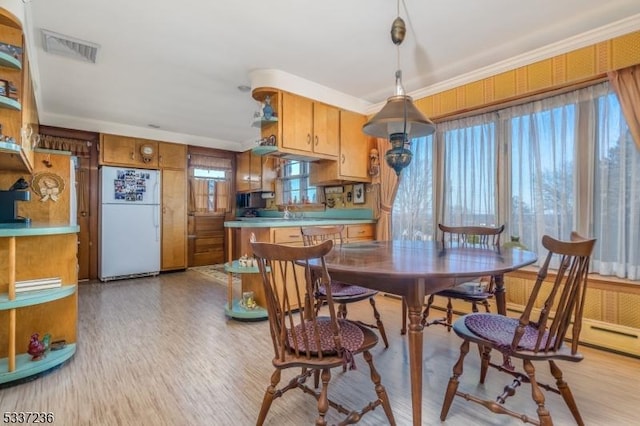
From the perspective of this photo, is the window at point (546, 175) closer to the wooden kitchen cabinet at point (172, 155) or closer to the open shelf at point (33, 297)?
the open shelf at point (33, 297)

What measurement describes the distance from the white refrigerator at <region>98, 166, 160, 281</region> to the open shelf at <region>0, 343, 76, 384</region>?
9.63 feet

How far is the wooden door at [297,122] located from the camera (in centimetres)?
337

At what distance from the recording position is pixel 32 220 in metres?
2.45

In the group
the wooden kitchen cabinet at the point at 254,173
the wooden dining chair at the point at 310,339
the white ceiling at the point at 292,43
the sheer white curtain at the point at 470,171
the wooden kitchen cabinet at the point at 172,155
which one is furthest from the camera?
the wooden kitchen cabinet at the point at 254,173

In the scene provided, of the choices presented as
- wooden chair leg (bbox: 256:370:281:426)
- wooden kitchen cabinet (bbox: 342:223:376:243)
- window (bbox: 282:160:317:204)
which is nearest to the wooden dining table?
wooden chair leg (bbox: 256:370:281:426)

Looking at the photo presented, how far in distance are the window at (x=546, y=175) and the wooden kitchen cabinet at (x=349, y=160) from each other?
0.72m

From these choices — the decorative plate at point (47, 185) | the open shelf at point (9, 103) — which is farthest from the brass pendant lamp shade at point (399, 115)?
the decorative plate at point (47, 185)

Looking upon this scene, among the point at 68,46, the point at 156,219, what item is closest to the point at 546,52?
the point at 68,46

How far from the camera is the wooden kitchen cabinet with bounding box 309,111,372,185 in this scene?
3.97 meters

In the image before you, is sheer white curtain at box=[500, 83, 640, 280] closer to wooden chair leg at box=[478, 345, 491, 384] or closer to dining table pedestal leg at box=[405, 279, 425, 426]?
wooden chair leg at box=[478, 345, 491, 384]

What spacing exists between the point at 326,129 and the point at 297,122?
0.46 meters

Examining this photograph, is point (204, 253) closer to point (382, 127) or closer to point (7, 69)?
point (7, 69)

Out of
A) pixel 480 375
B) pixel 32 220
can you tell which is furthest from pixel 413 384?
→ pixel 32 220

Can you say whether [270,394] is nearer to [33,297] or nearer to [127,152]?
[33,297]
